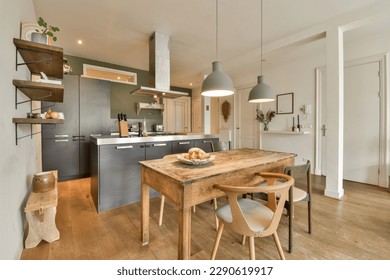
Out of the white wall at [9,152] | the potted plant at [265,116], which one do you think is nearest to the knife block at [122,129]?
the white wall at [9,152]

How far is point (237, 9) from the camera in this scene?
255 cm

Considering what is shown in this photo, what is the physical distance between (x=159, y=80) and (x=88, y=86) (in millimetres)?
1636

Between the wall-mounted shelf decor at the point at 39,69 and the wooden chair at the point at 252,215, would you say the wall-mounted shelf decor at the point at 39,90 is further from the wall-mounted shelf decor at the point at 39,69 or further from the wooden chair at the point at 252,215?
the wooden chair at the point at 252,215

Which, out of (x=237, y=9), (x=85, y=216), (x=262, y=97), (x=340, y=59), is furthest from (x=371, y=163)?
(x=85, y=216)

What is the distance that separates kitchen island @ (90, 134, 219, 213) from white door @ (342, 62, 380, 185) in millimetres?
3646

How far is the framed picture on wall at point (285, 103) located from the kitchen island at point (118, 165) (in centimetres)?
331

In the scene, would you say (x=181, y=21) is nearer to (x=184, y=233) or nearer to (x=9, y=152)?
(x=9, y=152)

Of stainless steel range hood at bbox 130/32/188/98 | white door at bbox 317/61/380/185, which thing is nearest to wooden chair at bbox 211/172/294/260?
stainless steel range hood at bbox 130/32/188/98

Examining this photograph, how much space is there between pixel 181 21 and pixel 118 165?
239 centimetres

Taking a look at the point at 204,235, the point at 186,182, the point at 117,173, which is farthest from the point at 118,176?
the point at 186,182

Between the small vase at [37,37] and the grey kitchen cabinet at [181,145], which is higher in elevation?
the small vase at [37,37]

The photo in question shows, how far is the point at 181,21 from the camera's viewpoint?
2.85 metres

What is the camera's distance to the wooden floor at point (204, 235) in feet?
4.98

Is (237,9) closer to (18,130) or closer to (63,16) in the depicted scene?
(63,16)
